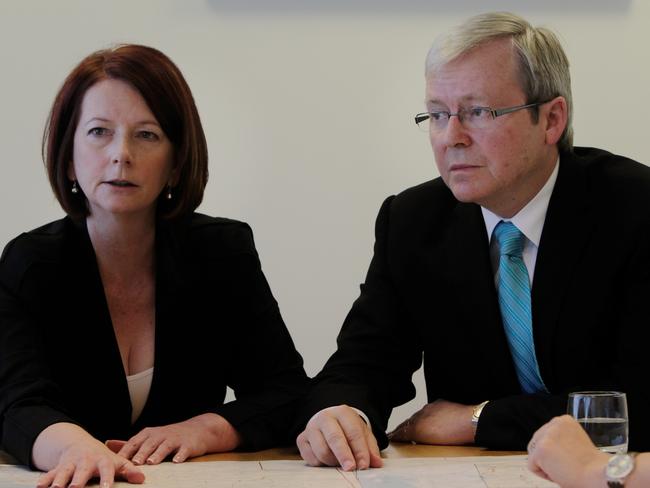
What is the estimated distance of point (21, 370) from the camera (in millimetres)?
2242

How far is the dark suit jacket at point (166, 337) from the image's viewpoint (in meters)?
2.30

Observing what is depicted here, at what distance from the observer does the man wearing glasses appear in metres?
2.35

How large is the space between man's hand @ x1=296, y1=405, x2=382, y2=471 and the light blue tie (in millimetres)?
462

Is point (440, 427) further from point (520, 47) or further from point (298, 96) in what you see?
point (298, 96)

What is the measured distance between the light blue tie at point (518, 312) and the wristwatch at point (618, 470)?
847 mm

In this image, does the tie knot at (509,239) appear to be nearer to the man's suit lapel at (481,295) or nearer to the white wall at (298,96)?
the man's suit lapel at (481,295)

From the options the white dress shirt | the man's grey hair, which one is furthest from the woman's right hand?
the man's grey hair

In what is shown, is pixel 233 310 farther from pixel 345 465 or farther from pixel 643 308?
pixel 643 308

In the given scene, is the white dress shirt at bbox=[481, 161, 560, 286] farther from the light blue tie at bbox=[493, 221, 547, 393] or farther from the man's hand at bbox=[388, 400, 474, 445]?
the man's hand at bbox=[388, 400, 474, 445]

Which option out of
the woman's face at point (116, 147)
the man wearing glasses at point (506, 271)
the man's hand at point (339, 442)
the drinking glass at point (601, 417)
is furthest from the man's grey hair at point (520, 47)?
the drinking glass at point (601, 417)

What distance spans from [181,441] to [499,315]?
766 mm

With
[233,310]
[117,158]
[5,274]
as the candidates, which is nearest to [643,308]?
[233,310]

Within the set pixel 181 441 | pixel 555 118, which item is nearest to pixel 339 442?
pixel 181 441

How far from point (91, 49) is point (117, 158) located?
5.37ft
